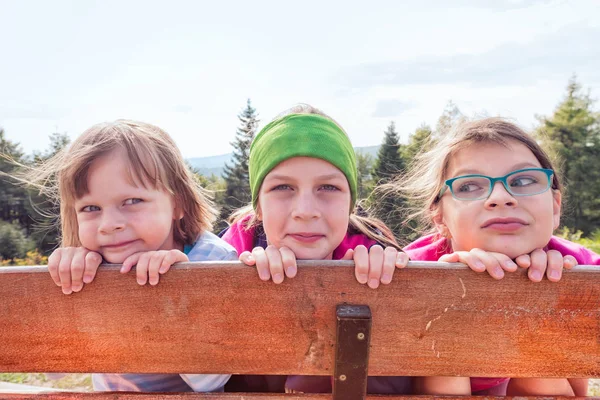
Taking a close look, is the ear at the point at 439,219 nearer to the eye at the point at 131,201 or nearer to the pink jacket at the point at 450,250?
the pink jacket at the point at 450,250

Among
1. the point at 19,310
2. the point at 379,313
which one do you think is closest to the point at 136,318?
the point at 19,310

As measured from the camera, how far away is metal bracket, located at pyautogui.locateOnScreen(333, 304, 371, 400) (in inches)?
48.0

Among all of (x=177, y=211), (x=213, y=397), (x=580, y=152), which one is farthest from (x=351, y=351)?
(x=580, y=152)

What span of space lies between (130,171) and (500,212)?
5.43ft

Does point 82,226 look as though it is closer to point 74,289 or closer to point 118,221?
point 118,221

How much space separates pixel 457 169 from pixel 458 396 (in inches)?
42.9

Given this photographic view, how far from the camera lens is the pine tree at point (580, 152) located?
3816cm

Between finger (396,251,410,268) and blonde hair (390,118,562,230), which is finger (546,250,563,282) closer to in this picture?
finger (396,251,410,268)

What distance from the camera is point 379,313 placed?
1.27 meters

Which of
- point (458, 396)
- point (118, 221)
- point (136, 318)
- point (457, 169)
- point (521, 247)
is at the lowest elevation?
point (458, 396)

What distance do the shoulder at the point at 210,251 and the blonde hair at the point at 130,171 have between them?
86 mm

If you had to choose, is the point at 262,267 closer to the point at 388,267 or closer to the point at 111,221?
the point at 388,267

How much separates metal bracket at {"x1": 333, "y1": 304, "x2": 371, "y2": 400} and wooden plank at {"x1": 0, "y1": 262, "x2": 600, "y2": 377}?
0.03 meters

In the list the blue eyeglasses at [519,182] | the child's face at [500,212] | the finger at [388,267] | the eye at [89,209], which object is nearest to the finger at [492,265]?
the finger at [388,267]
